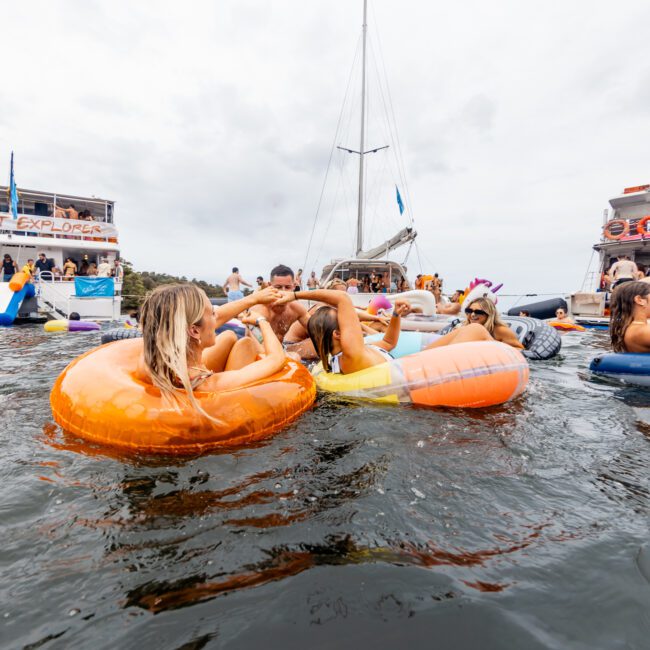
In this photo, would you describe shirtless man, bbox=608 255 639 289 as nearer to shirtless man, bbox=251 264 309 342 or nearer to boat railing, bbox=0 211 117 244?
shirtless man, bbox=251 264 309 342

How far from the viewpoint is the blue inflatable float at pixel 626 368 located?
4.60 meters

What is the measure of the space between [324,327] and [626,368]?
382 cm

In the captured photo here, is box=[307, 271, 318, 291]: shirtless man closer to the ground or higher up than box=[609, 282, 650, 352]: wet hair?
higher up

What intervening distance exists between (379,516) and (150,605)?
100 centimetres

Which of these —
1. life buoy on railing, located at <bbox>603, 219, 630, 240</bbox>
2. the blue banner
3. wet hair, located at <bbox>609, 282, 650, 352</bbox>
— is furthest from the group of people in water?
life buoy on railing, located at <bbox>603, 219, 630, 240</bbox>

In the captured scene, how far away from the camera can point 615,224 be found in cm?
1762

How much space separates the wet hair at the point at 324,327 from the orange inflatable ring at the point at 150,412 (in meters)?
0.89

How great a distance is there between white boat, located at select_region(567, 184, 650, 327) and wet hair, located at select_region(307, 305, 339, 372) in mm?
13556

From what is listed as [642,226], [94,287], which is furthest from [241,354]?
[642,226]

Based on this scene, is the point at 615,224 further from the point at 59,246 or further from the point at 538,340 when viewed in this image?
the point at 59,246

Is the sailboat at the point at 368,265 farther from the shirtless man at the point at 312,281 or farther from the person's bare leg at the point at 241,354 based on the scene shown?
the person's bare leg at the point at 241,354

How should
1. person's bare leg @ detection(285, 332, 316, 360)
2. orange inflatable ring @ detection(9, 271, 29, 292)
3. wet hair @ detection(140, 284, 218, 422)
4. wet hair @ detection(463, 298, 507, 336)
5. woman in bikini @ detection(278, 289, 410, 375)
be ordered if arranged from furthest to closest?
orange inflatable ring @ detection(9, 271, 29, 292) < person's bare leg @ detection(285, 332, 316, 360) < wet hair @ detection(463, 298, 507, 336) < woman in bikini @ detection(278, 289, 410, 375) < wet hair @ detection(140, 284, 218, 422)

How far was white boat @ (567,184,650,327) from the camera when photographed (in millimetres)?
15164

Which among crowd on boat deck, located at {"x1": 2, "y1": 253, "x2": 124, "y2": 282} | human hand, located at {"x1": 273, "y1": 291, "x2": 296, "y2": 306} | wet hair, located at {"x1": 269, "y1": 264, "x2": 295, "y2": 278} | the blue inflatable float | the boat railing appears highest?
the boat railing
